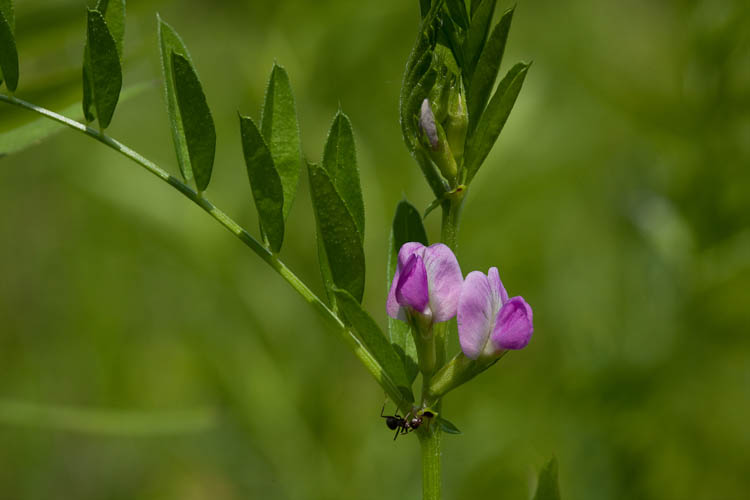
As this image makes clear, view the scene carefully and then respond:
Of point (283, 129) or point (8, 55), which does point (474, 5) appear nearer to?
point (283, 129)

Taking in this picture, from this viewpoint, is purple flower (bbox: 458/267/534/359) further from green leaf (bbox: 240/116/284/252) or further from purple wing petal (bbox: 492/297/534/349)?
green leaf (bbox: 240/116/284/252)

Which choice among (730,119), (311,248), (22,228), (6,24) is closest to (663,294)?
(730,119)

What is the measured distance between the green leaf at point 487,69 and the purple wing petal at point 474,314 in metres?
0.10

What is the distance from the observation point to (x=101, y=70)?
25.0 inches

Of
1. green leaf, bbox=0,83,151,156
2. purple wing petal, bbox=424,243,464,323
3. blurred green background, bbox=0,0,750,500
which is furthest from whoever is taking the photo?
blurred green background, bbox=0,0,750,500

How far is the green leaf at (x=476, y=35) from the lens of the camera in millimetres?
538

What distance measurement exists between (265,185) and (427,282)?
15 cm

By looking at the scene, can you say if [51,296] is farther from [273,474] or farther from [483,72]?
[483,72]

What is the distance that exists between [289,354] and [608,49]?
977 millimetres

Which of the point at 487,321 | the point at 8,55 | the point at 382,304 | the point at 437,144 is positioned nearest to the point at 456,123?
the point at 437,144

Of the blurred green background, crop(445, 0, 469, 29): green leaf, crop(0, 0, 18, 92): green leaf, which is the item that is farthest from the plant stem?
the blurred green background

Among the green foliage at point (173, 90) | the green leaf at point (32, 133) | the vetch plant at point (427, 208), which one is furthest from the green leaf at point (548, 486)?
the green leaf at point (32, 133)

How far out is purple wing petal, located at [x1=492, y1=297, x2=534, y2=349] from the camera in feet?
1.74

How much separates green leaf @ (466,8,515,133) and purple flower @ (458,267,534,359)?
0.10m
